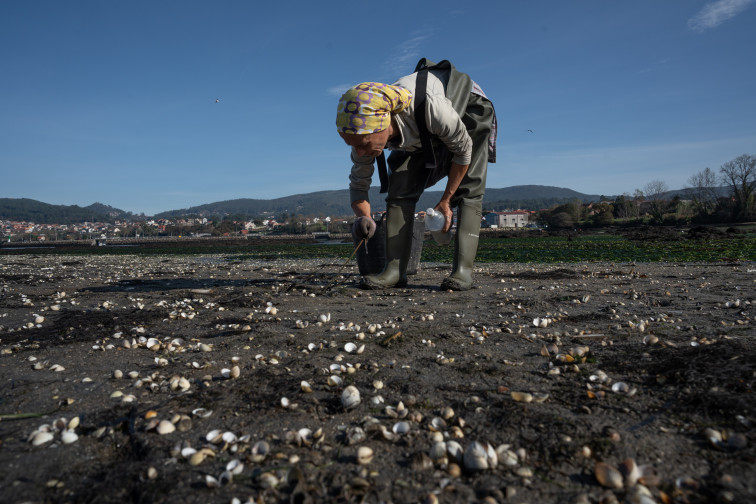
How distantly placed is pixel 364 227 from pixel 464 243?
4.66ft

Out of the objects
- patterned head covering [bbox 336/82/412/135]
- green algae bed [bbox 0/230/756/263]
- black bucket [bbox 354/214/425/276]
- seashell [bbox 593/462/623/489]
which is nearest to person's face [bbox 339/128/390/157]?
patterned head covering [bbox 336/82/412/135]

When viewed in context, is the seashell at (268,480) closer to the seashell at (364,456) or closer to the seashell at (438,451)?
Result: the seashell at (364,456)

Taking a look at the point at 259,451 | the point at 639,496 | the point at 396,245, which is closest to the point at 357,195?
the point at 396,245

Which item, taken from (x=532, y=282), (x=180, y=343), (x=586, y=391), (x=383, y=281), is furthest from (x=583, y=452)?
(x=532, y=282)

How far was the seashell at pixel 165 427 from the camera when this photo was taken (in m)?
2.02

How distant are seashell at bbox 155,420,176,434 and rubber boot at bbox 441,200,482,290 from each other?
451cm

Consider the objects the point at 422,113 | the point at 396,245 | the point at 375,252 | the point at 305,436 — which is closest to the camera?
the point at 305,436

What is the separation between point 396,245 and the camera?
6.28m

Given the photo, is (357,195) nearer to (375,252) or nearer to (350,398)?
(375,252)

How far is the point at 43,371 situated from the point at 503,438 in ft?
10.1

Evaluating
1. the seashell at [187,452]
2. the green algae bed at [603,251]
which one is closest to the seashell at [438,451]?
the seashell at [187,452]

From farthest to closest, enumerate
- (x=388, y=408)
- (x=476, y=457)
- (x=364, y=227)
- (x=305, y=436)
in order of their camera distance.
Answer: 1. (x=364, y=227)
2. (x=388, y=408)
3. (x=305, y=436)
4. (x=476, y=457)

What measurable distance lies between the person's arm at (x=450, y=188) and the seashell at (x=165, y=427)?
4363 millimetres

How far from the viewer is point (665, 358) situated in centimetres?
274
